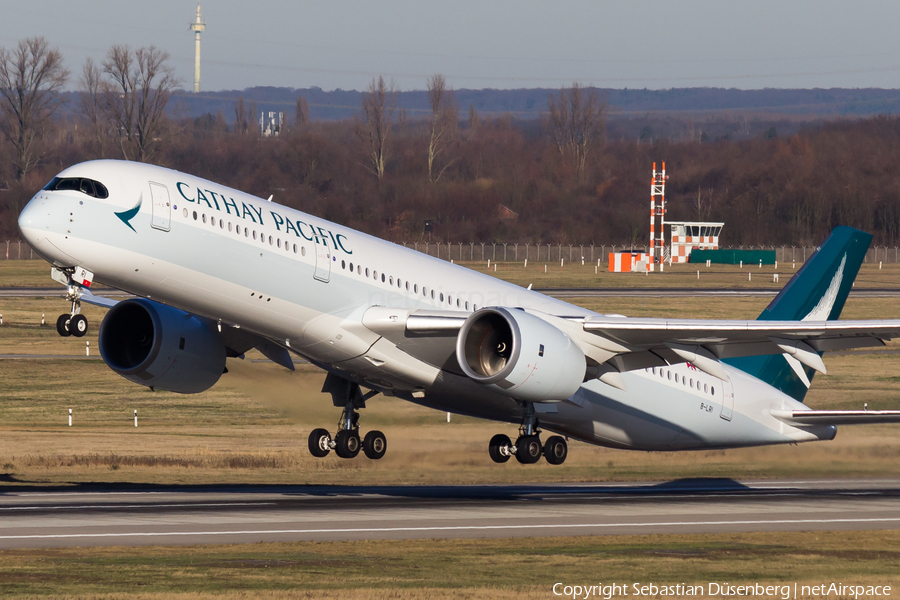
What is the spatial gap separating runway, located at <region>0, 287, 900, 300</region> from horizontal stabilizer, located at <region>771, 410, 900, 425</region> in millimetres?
53458

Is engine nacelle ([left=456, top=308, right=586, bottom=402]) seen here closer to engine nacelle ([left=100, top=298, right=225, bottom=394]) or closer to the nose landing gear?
engine nacelle ([left=100, top=298, right=225, bottom=394])

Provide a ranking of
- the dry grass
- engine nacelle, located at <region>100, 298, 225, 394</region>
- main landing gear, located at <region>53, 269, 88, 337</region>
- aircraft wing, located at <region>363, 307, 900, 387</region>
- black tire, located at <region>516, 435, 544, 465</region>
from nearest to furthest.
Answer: main landing gear, located at <region>53, 269, 88, 337</region>, aircraft wing, located at <region>363, 307, 900, 387</region>, black tire, located at <region>516, 435, 544, 465</region>, engine nacelle, located at <region>100, 298, 225, 394</region>, the dry grass

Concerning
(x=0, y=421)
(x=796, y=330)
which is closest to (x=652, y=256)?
(x=0, y=421)

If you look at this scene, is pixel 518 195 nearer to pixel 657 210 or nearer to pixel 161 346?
pixel 657 210

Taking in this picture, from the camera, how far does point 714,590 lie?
73.7ft

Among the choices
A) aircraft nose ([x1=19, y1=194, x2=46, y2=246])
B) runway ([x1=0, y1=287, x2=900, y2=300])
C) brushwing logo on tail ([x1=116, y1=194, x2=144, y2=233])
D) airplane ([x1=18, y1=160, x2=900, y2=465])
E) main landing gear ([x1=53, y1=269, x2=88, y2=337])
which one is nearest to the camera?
main landing gear ([x1=53, y1=269, x2=88, y2=337])

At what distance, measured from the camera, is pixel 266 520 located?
30.2 metres

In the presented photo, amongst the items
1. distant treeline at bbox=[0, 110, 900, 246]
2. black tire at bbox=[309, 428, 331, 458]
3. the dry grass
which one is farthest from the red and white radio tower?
black tire at bbox=[309, 428, 331, 458]

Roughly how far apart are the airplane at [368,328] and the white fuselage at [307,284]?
46 mm

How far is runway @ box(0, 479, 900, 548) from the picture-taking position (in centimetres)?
2812

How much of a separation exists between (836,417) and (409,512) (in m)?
14.4

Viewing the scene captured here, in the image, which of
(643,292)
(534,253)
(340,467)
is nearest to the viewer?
(340,467)

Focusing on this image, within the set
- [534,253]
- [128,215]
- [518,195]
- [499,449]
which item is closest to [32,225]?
[128,215]

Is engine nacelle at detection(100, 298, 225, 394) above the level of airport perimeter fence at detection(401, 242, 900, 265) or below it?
above
